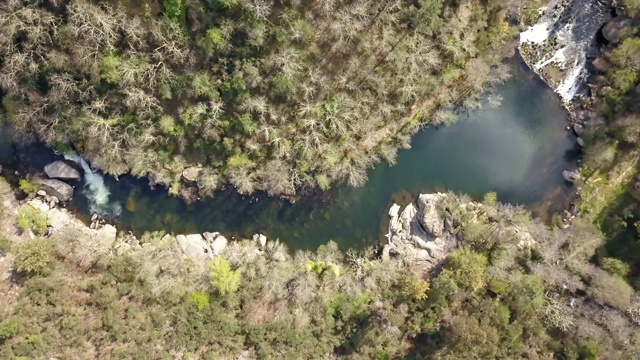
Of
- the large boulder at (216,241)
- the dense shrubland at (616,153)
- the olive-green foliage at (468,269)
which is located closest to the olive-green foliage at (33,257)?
the large boulder at (216,241)

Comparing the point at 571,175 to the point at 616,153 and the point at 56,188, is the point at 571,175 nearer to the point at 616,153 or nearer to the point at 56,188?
the point at 616,153

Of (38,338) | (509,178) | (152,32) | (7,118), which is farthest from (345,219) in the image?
(7,118)

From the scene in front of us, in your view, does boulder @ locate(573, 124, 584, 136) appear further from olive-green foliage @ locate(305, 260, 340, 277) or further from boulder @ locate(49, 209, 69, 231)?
boulder @ locate(49, 209, 69, 231)

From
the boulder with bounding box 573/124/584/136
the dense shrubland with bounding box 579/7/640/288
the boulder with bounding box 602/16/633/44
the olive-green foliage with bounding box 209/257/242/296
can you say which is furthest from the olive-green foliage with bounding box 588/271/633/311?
the olive-green foliage with bounding box 209/257/242/296

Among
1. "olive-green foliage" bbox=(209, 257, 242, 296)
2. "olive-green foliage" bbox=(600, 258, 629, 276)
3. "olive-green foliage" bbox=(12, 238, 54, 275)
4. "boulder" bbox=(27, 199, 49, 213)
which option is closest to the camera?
"olive-green foliage" bbox=(12, 238, 54, 275)

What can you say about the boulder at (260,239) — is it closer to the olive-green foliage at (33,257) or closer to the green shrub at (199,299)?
the green shrub at (199,299)

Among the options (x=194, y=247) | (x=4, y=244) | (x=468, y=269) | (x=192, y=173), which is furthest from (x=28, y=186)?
(x=468, y=269)
